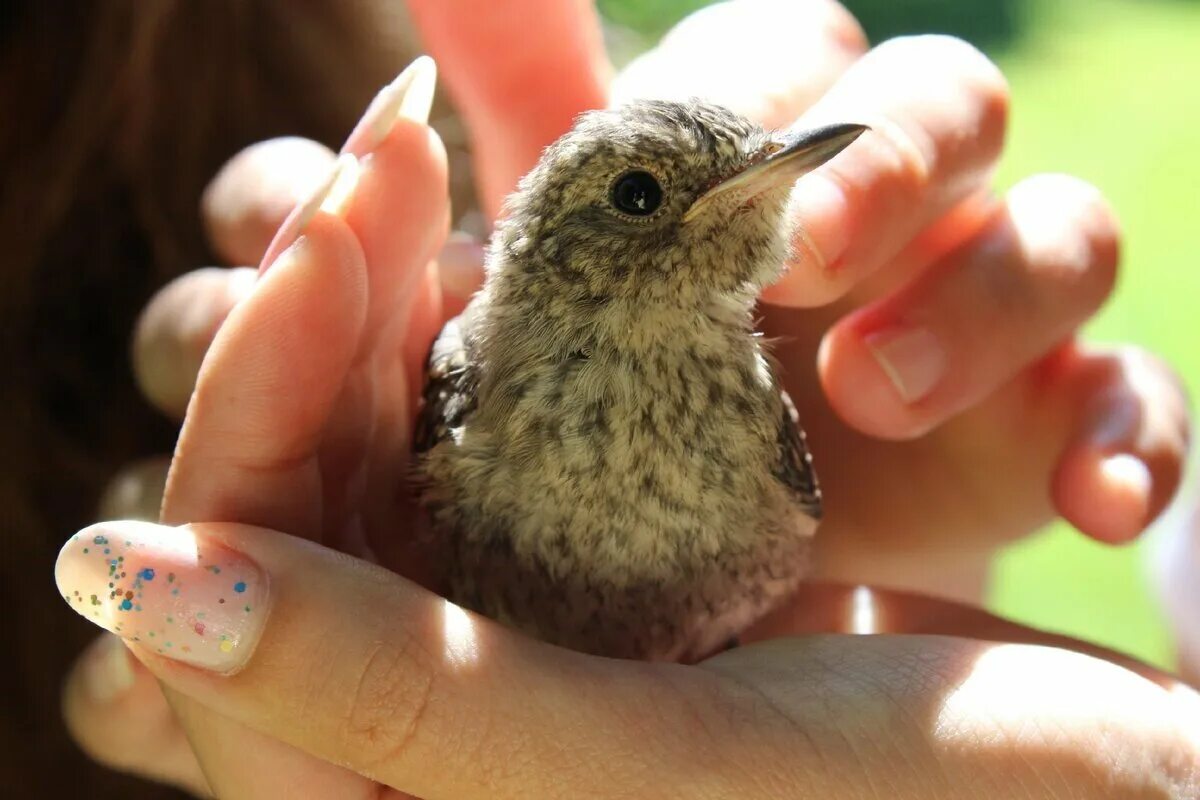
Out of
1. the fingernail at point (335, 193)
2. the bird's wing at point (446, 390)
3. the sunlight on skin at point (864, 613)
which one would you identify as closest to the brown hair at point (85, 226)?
the bird's wing at point (446, 390)

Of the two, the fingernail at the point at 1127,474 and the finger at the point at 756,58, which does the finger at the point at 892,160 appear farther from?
the fingernail at the point at 1127,474

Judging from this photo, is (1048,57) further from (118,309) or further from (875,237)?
(118,309)

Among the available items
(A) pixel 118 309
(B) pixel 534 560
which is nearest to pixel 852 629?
(B) pixel 534 560

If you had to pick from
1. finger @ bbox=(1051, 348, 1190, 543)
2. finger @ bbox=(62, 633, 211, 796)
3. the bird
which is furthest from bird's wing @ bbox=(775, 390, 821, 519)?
finger @ bbox=(62, 633, 211, 796)

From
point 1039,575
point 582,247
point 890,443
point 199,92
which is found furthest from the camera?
point 1039,575

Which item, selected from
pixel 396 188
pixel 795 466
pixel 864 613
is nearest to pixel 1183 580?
pixel 864 613
